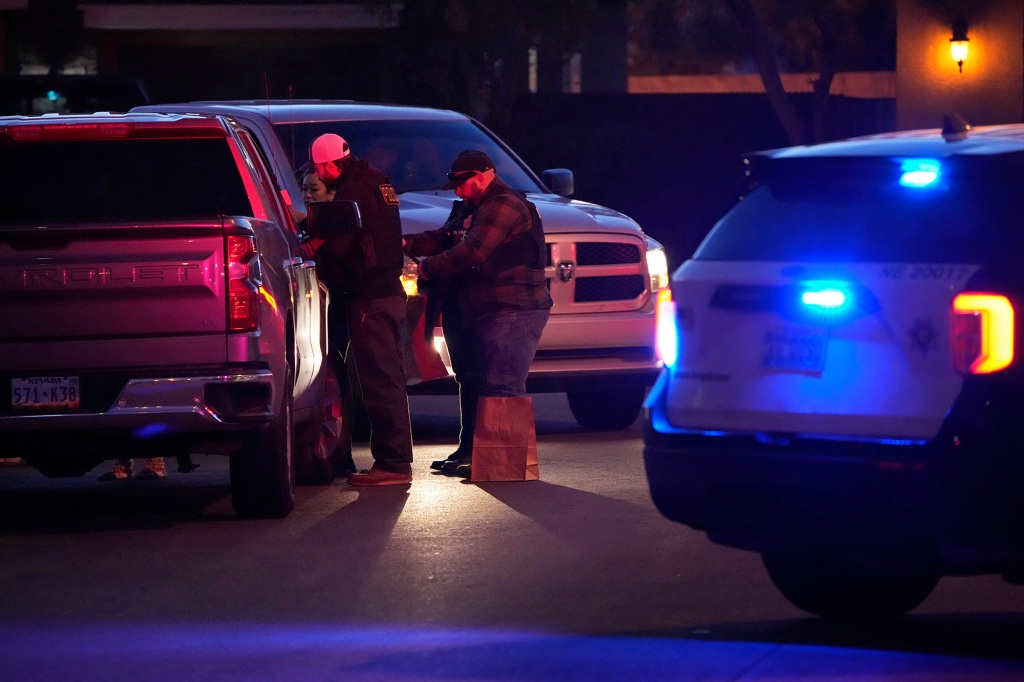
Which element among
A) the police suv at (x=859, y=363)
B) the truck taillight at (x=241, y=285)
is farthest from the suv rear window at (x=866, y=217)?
the truck taillight at (x=241, y=285)

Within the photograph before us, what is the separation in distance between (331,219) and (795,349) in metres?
4.58

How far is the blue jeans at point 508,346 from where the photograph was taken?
38.4ft

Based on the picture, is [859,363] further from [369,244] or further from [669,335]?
[369,244]

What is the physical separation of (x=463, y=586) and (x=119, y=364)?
214 cm

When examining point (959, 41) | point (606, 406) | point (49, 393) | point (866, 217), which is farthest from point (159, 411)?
point (959, 41)

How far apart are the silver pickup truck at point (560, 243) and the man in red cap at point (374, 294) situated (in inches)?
45.4

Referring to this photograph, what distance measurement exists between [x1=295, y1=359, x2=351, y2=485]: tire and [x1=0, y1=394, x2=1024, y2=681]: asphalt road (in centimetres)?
36

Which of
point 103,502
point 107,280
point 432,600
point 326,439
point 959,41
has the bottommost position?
point 103,502

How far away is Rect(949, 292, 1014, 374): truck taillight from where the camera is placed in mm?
6219

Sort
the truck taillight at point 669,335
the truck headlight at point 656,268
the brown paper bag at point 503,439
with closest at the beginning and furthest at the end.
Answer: the truck taillight at point 669,335, the brown paper bag at point 503,439, the truck headlight at point 656,268

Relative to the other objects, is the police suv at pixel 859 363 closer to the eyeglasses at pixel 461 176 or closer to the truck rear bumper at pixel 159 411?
the truck rear bumper at pixel 159 411

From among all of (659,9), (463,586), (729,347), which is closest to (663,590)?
(463,586)

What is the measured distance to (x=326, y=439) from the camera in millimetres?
11844

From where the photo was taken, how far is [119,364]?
9.30 m
